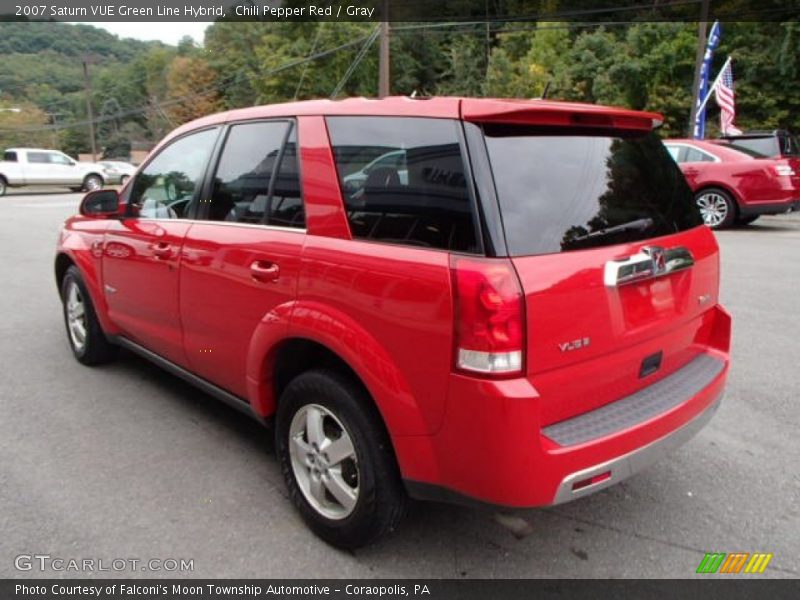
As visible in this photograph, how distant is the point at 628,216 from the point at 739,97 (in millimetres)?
23953

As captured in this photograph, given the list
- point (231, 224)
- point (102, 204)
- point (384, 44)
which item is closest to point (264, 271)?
point (231, 224)

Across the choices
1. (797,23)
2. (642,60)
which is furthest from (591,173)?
(642,60)

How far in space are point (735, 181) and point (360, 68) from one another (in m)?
40.1

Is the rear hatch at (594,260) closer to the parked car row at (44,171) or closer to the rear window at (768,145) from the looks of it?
the rear window at (768,145)

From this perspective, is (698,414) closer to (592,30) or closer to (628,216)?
(628,216)

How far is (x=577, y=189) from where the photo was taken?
7.59 feet

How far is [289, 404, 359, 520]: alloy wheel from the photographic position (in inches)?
97.2

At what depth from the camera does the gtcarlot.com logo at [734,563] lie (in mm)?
2426

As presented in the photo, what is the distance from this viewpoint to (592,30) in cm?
3275

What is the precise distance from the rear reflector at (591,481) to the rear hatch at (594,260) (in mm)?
224

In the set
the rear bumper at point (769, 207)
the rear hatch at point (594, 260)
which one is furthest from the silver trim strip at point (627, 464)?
the rear bumper at point (769, 207)

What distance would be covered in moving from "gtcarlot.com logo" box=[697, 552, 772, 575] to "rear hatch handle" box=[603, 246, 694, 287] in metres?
1.16

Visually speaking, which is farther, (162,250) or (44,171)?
(44,171)
